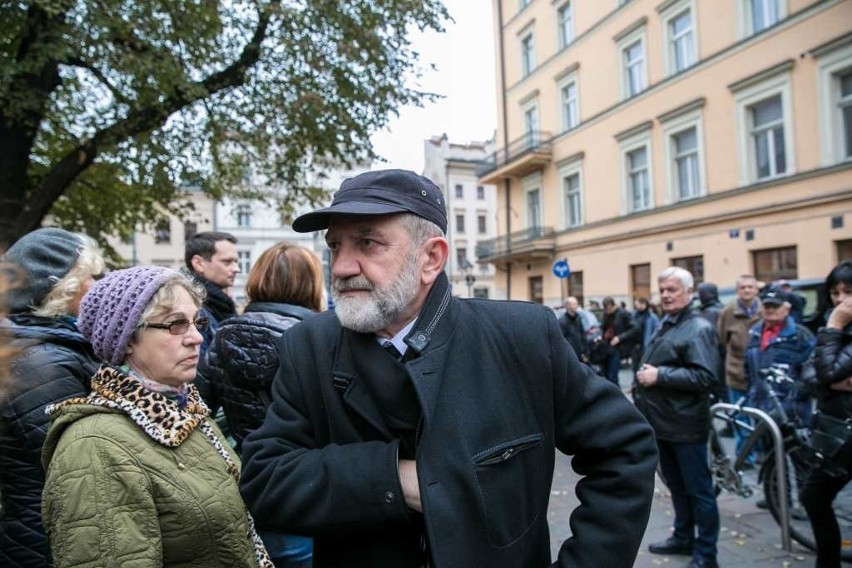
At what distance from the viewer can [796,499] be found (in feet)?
14.9

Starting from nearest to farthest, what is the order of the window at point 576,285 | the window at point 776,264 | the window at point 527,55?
the window at point 776,264
the window at point 576,285
the window at point 527,55

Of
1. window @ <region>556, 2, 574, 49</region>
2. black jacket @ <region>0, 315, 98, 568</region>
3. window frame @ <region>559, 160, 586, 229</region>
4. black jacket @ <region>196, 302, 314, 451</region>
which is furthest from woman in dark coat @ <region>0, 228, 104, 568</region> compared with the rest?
window @ <region>556, 2, 574, 49</region>

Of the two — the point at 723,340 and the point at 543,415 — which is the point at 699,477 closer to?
the point at 543,415

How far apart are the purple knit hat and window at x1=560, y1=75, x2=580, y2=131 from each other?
949 inches

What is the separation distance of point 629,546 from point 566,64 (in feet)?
83.7

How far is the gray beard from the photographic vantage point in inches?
62.0

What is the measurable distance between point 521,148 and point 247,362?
25879mm

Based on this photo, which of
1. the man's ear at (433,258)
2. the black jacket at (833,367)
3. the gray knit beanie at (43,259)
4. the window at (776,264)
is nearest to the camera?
the man's ear at (433,258)

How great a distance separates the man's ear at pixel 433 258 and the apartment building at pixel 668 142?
1540 cm

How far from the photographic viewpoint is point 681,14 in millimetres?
19016

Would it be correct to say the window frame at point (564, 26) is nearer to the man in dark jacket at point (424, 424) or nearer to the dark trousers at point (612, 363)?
the dark trousers at point (612, 363)

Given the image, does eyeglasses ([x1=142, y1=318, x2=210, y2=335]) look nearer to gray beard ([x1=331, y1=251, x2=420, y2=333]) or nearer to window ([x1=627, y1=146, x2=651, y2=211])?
gray beard ([x1=331, y1=251, x2=420, y2=333])

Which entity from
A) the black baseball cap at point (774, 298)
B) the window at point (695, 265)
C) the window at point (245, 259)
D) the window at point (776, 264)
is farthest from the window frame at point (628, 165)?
the window at point (245, 259)

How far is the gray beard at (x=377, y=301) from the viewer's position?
62.0 inches
